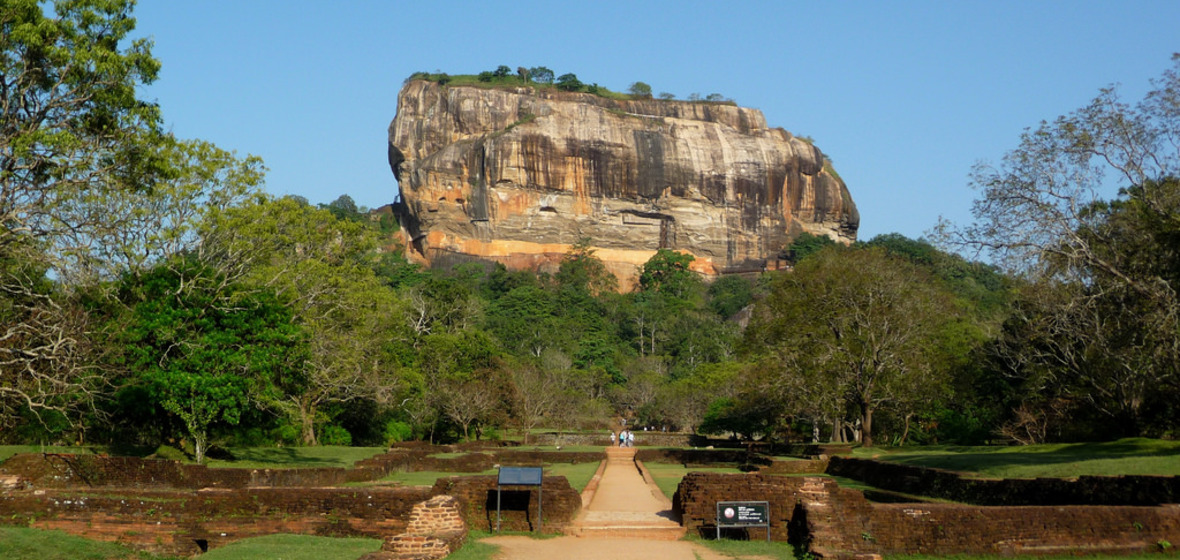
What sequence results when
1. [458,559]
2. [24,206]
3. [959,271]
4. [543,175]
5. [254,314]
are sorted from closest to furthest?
A: 1. [458,559]
2. [24,206]
3. [254,314]
4. [959,271]
5. [543,175]

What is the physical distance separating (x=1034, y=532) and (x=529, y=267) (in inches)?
4317

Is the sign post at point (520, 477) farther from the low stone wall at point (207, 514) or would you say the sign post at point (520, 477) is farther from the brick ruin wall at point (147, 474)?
the brick ruin wall at point (147, 474)

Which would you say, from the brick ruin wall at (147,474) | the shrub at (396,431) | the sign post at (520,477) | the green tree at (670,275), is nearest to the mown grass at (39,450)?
the brick ruin wall at (147,474)

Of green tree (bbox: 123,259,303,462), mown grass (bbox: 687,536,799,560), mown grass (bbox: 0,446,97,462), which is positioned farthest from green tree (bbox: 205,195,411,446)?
mown grass (bbox: 687,536,799,560)

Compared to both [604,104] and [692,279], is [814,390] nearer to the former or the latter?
[692,279]

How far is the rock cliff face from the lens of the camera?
120 meters

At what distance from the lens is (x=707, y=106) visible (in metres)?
132

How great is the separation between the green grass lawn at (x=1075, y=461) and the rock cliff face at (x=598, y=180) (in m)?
96.5

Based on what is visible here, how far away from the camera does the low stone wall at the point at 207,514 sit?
43.1 ft

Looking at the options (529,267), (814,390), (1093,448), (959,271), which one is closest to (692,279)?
(529,267)

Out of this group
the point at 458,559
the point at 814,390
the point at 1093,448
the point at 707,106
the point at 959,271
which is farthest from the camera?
the point at 707,106

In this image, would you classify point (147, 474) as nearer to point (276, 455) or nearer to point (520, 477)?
point (520, 477)

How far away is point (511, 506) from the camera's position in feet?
48.8

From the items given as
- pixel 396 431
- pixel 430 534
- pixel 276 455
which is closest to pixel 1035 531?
pixel 430 534
